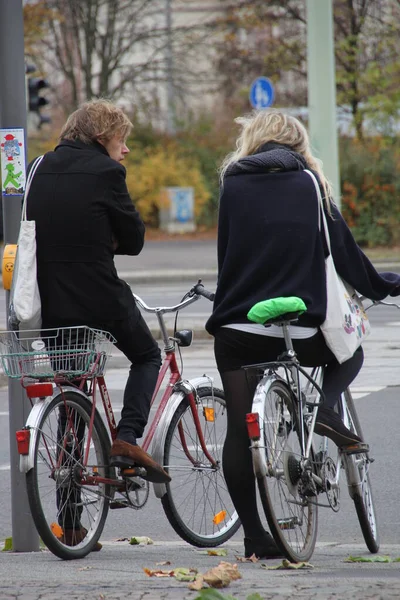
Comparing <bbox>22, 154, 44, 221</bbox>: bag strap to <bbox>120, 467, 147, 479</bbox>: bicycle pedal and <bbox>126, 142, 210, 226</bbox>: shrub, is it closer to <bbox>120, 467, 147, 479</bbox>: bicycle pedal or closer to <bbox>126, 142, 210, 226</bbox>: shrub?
<bbox>120, 467, 147, 479</bbox>: bicycle pedal

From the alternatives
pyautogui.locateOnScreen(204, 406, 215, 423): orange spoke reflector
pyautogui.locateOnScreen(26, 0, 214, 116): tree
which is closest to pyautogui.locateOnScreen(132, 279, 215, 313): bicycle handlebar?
pyautogui.locateOnScreen(204, 406, 215, 423): orange spoke reflector

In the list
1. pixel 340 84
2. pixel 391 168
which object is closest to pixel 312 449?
pixel 391 168

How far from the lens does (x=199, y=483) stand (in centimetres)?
536

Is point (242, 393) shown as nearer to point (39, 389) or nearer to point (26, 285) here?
point (39, 389)

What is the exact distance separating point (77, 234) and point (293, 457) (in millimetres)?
1207

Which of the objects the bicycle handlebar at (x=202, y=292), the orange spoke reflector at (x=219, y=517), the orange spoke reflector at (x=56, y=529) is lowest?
the orange spoke reflector at (x=219, y=517)

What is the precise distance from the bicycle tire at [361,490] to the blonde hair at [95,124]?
146cm

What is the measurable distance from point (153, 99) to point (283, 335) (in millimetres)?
33787

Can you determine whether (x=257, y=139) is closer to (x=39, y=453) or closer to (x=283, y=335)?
(x=283, y=335)

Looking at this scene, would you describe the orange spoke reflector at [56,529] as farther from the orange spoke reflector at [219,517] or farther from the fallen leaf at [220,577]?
the fallen leaf at [220,577]

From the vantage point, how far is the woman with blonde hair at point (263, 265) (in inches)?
182

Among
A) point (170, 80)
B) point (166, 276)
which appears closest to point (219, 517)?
point (166, 276)

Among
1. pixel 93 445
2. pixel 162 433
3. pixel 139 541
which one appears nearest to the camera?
pixel 93 445

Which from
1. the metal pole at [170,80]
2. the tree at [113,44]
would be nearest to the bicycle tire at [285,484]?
the tree at [113,44]
